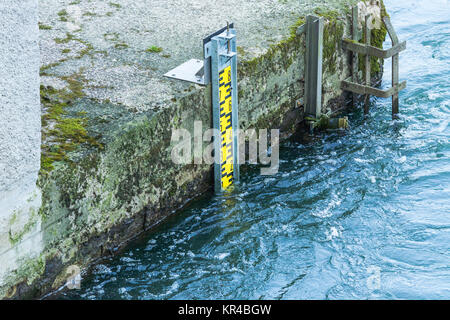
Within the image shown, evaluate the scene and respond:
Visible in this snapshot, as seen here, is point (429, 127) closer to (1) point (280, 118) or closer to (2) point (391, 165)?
(2) point (391, 165)

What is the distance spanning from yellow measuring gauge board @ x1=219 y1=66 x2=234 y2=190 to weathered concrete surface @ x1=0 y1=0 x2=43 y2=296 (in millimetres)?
3076

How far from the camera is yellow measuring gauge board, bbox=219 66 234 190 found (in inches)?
373

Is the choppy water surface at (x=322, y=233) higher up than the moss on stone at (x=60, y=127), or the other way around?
the moss on stone at (x=60, y=127)

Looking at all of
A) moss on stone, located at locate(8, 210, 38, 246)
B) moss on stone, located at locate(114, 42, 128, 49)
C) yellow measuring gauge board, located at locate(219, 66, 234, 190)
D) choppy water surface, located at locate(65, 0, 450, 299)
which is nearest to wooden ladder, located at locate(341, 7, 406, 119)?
choppy water surface, located at locate(65, 0, 450, 299)

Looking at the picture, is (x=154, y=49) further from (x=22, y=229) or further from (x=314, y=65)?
(x=22, y=229)

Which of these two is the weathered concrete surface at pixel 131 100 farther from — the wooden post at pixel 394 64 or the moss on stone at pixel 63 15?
the wooden post at pixel 394 64

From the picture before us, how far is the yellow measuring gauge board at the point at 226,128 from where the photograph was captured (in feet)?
31.1

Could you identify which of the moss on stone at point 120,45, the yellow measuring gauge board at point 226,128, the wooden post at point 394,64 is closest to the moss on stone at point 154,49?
the moss on stone at point 120,45

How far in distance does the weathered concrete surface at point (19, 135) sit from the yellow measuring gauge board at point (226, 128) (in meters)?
3.08

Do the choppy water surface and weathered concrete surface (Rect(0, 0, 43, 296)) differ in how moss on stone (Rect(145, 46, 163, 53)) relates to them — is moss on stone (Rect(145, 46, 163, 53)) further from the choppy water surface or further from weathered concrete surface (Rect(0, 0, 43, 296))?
weathered concrete surface (Rect(0, 0, 43, 296))

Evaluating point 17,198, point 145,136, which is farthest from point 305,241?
point 17,198

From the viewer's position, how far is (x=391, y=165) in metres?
10.7

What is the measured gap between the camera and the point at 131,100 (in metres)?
9.02

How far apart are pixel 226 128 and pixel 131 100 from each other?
1.44m
